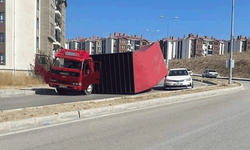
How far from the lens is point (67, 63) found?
47.8ft

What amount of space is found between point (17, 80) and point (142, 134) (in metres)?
16.2

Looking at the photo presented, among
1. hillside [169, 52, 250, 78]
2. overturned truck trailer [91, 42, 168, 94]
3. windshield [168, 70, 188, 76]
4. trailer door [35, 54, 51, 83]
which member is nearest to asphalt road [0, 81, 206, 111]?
trailer door [35, 54, 51, 83]

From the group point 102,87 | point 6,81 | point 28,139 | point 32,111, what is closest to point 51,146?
point 28,139

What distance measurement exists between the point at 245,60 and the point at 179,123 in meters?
55.1

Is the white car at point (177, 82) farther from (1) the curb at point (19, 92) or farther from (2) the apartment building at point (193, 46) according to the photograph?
(2) the apartment building at point (193, 46)

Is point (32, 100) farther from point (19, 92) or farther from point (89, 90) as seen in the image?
point (89, 90)

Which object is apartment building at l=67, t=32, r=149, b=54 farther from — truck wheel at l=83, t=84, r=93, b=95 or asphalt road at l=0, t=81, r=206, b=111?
asphalt road at l=0, t=81, r=206, b=111

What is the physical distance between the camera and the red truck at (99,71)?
14.2m

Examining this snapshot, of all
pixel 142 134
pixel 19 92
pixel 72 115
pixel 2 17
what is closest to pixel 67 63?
pixel 19 92

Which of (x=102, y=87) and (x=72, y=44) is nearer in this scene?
(x=102, y=87)

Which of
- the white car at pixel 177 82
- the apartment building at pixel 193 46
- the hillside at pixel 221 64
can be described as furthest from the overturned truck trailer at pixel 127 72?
the apartment building at pixel 193 46

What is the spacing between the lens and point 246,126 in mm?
7148

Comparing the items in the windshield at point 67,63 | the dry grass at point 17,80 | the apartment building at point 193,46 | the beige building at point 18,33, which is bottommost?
the dry grass at point 17,80

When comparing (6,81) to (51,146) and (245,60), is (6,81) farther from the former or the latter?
(245,60)
